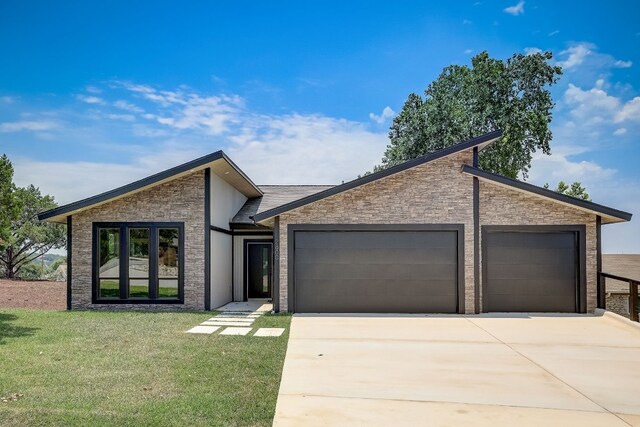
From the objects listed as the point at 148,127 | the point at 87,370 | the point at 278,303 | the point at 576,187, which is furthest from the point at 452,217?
the point at 576,187

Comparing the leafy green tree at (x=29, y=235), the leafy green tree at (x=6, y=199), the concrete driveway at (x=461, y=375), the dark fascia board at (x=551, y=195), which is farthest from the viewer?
the leafy green tree at (x=29, y=235)

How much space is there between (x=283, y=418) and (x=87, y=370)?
10.6 feet

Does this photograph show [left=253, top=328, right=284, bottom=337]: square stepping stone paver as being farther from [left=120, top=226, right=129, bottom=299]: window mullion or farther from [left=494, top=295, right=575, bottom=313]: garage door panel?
[left=494, top=295, right=575, bottom=313]: garage door panel

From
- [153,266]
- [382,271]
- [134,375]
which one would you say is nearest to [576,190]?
[382,271]

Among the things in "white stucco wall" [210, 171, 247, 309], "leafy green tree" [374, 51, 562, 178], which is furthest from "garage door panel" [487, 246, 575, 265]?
"leafy green tree" [374, 51, 562, 178]

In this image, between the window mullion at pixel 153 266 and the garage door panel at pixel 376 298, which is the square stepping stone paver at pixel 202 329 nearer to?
the garage door panel at pixel 376 298

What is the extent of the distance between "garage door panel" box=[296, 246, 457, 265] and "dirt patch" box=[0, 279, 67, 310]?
25.3 feet

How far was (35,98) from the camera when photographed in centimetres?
1587

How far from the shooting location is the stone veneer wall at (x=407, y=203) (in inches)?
476

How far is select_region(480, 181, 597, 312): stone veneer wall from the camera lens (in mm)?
11898

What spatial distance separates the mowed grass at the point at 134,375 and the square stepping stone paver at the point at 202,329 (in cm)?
18

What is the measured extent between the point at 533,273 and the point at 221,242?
30.2 ft

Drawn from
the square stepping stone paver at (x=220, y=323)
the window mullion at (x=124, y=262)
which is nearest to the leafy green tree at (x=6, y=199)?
the window mullion at (x=124, y=262)

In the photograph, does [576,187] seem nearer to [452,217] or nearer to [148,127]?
[452,217]
